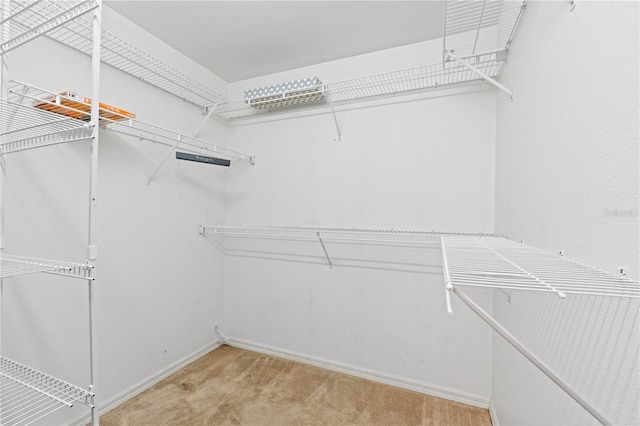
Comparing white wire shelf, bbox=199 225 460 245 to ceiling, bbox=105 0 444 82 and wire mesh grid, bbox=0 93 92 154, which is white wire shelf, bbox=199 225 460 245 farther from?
ceiling, bbox=105 0 444 82

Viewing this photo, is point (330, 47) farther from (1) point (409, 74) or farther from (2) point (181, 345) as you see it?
(2) point (181, 345)

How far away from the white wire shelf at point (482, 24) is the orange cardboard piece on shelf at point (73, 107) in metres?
1.64

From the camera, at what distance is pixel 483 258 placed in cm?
82

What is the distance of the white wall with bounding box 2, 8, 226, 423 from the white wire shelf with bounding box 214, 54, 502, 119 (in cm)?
111

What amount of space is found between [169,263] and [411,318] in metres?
1.78

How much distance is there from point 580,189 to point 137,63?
2.21 meters

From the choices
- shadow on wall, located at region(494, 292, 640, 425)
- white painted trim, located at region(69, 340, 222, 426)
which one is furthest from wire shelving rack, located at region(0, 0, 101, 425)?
shadow on wall, located at region(494, 292, 640, 425)

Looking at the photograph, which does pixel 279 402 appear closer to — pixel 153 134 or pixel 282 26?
pixel 153 134

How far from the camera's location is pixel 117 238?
69.8 inches

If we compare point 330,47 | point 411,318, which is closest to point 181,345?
point 411,318

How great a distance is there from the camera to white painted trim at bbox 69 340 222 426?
1651 millimetres

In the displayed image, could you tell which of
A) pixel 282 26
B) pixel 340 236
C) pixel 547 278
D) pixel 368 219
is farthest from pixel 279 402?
pixel 282 26

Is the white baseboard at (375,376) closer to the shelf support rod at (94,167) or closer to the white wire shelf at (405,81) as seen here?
the shelf support rod at (94,167)

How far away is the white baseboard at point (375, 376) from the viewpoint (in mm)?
1804
